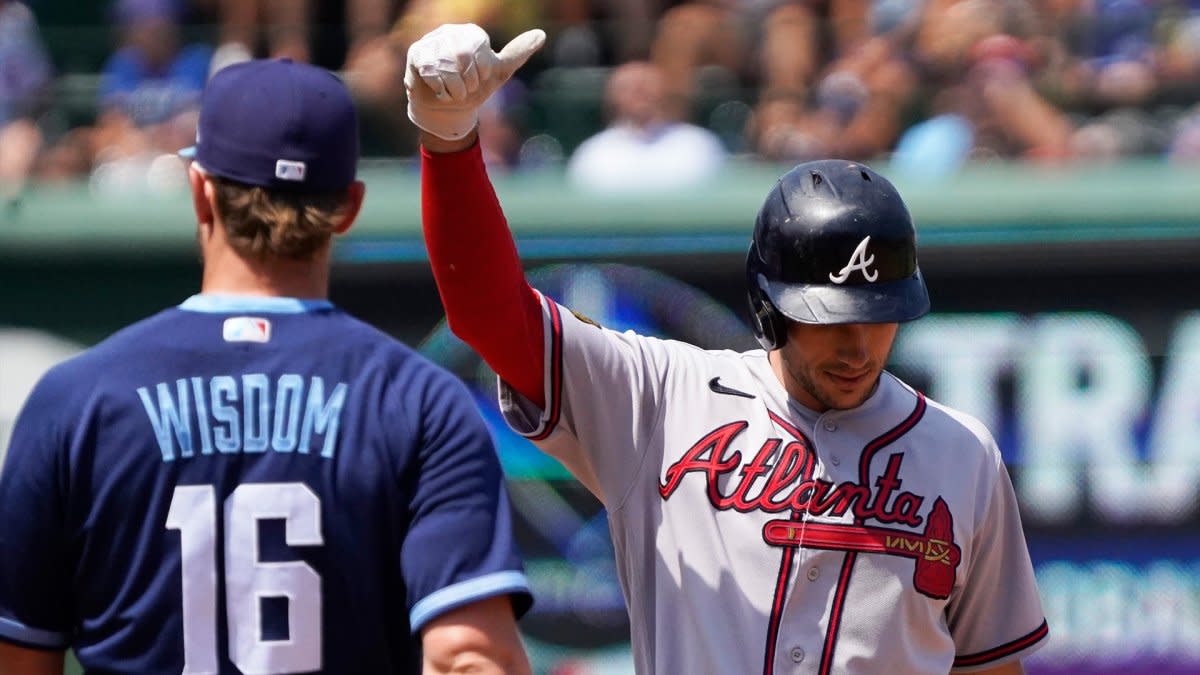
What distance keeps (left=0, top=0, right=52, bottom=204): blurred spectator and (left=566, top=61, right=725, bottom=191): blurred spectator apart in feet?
7.97

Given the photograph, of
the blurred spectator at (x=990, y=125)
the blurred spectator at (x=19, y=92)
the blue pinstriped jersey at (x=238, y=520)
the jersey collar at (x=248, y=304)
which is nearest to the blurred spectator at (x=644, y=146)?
the blurred spectator at (x=990, y=125)

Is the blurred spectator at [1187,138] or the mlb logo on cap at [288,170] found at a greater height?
the mlb logo on cap at [288,170]

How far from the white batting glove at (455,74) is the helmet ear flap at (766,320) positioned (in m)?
0.60

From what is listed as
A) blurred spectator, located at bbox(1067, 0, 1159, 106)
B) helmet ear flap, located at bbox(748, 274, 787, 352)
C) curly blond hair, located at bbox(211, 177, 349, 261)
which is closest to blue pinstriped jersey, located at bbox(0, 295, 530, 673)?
curly blond hair, located at bbox(211, 177, 349, 261)

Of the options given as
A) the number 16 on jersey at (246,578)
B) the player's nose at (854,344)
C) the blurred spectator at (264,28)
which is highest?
the player's nose at (854,344)

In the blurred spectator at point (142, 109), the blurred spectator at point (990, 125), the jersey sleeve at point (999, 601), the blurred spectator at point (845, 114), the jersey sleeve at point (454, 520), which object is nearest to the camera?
the jersey sleeve at point (454, 520)

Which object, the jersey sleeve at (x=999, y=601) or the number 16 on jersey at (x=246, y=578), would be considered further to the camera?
the jersey sleeve at (x=999, y=601)

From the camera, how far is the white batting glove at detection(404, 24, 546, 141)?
266cm

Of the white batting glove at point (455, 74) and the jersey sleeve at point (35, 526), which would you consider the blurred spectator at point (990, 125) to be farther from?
the jersey sleeve at point (35, 526)

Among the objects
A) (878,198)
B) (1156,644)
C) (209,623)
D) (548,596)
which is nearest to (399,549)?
(209,623)

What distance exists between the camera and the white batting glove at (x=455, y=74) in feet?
8.74

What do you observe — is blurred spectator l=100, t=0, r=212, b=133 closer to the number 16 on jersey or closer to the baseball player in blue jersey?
the baseball player in blue jersey

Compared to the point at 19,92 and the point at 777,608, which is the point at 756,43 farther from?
the point at 777,608

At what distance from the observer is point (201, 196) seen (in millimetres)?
2887
